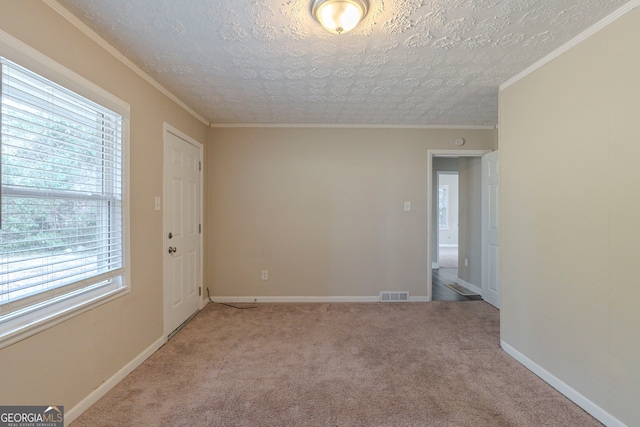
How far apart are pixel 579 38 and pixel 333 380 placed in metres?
2.87

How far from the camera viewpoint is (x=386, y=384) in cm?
196

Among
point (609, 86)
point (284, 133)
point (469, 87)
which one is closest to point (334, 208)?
point (284, 133)

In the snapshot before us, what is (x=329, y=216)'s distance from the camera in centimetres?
371

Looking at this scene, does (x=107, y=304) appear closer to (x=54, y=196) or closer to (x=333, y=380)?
(x=54, y=196)

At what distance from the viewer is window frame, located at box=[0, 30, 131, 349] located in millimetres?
1272

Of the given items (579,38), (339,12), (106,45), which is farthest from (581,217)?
(106,45)

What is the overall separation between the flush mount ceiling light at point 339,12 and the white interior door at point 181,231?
1.89 meters

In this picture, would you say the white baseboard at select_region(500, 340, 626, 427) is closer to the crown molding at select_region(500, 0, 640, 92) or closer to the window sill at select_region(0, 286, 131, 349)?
the crown molding at select_region(500, 0, 640, 92)

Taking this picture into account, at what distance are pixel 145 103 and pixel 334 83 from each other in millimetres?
1636

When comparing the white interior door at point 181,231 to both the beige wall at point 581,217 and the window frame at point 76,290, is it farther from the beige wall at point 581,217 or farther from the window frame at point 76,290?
the beige wall at point 581,217

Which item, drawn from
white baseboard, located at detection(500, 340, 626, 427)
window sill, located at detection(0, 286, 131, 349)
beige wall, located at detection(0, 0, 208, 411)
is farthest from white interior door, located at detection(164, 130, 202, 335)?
white baseboard, located at detection(500, 340, 626, 427)

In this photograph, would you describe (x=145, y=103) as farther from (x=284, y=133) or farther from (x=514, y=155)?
(x=514, y=155)

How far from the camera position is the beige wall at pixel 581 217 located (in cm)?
150

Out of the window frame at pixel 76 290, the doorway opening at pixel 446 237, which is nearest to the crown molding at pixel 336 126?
the window frame at pixel 76 290
